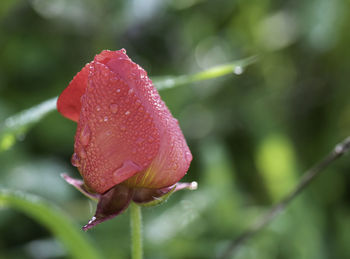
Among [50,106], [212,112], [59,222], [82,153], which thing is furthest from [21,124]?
[212,112]

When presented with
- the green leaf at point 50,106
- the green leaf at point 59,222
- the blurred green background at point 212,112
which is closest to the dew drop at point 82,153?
the green leaf at point 50,106

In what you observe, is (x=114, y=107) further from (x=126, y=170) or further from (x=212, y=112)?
(x=212, y=112)

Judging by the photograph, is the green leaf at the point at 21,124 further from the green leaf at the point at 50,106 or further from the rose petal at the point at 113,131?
the rose petal at the point at 113,131

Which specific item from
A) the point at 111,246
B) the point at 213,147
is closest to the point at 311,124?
the point at 213,147

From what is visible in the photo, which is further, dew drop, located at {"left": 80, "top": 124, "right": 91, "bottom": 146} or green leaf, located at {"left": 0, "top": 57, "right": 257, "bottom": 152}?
green leaf, located at {"left": 0, "top": 57, "right": 257, "bottom": 152}

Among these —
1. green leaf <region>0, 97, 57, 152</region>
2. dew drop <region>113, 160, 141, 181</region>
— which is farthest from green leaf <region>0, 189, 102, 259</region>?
dew drop <region>113, 160, 141, 181</region>

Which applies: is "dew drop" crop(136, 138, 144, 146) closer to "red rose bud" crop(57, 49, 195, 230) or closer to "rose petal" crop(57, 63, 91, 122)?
"red rose bud" crop(57, 49, 195, 230)
